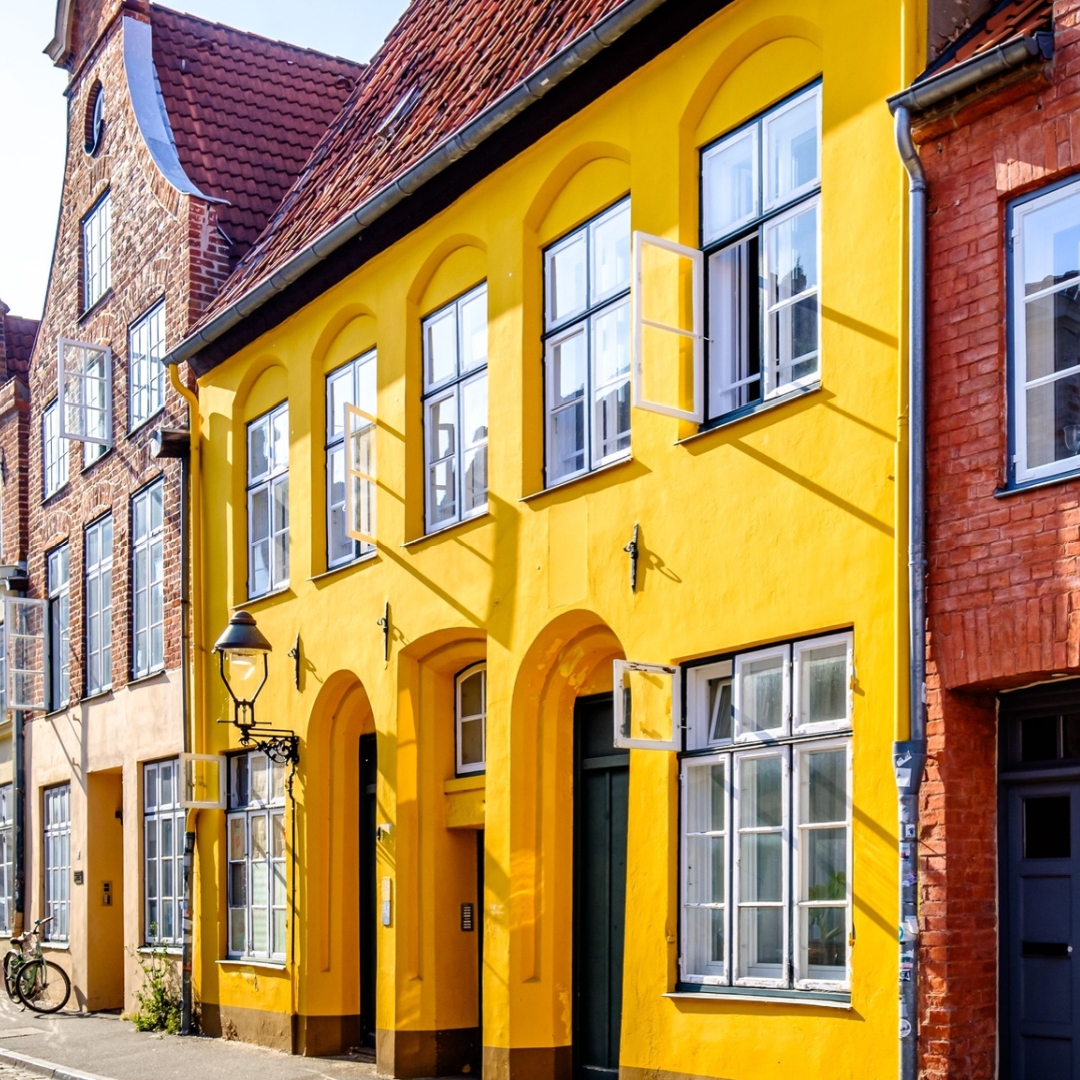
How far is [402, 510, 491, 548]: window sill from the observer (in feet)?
43.0

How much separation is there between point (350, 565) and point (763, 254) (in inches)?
226

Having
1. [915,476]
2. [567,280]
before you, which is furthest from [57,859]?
[915,476]

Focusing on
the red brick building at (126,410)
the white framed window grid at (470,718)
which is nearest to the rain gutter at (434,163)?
the red brick building at (126,410)

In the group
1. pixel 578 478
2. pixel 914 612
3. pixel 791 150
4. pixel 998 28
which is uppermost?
pixel 998 28

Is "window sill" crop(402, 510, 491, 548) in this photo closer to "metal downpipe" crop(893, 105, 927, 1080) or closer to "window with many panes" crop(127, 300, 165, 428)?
"metal downpipe" crop(893, 105, 927, 1080)

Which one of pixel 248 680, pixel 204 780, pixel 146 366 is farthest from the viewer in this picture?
pixel 146 366

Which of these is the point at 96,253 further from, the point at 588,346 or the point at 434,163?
the point at 588,346

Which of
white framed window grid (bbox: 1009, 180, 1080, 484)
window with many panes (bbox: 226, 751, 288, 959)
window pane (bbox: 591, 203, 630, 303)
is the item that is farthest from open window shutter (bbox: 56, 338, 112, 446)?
white framed window grid (bbox: 1009, 180, 1080, 484)

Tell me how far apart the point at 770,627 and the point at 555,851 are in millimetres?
3109

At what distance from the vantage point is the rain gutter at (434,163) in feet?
37.5

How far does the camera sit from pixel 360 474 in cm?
1454

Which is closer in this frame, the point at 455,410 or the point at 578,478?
the point at 578,478

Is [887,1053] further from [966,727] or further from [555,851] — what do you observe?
[555,851]

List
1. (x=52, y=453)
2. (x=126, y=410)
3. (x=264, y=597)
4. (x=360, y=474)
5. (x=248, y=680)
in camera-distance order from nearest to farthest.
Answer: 1. (x=360, y=474)
2. (x=264, y=597)
3. (x=248, y=680)
4. (x=126, y=410)
5. (x=52, y=453)
